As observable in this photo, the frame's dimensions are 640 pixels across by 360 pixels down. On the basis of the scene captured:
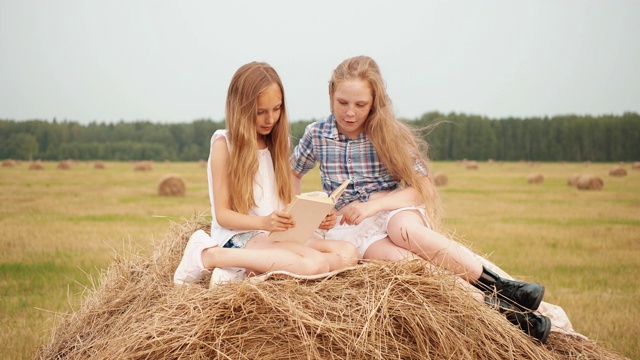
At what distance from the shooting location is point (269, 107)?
398 centimetres

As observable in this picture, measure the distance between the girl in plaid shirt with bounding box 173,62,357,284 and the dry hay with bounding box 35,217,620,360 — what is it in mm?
167

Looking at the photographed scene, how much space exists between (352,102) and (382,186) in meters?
0.65

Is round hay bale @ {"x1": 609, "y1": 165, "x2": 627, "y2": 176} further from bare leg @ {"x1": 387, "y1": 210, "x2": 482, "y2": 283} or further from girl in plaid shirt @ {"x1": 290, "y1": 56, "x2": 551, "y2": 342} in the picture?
bare leg @ {"x1": 387, "y1": 210, "x2": 482, "y2": 283}

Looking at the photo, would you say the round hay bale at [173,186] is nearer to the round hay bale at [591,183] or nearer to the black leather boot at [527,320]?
the round hay bale at [591,183]

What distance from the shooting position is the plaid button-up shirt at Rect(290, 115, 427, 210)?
4371 mm

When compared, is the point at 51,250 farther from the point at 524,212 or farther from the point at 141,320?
the point at 524,212

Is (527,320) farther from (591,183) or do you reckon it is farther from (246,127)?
(591,183)

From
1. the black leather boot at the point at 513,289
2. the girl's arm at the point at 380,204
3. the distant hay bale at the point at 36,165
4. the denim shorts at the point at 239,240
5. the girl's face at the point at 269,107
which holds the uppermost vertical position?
the girl's face at the point at 269,107

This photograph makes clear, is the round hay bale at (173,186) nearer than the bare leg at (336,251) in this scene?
No

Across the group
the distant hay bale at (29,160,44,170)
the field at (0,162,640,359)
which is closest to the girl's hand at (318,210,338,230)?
the field at (0,162,640,359)

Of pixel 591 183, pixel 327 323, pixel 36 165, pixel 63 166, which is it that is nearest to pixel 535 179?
pixel 591 183

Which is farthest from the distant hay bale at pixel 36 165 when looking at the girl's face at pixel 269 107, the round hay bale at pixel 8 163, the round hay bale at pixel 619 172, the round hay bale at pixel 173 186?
the girl's face at pixel 269 107

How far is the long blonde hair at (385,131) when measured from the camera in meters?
4.16

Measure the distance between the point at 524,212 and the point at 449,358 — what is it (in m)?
12.6
